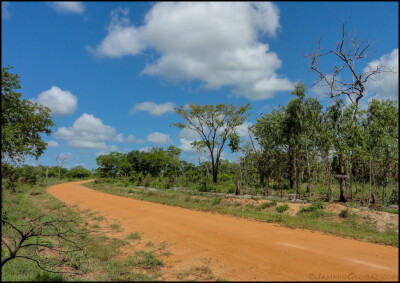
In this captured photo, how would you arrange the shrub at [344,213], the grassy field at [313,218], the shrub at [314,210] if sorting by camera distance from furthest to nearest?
the shrub at [314,210]
the shrub at [344,213]
the grassy field at [313,218]

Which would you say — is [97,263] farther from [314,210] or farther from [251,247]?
[314,210]

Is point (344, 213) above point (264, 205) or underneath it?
above

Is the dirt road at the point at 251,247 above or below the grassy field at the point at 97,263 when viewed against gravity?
above

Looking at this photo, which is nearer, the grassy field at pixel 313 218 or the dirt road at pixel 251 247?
the dirt road at pixel 251 247

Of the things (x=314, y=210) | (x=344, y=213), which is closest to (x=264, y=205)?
(x=314, y=210)

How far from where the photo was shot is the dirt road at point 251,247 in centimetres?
356

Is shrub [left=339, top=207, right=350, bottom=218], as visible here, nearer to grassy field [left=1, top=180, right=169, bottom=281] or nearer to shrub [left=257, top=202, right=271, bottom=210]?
shrub [left=257, top=202, right=271, bottom=210]

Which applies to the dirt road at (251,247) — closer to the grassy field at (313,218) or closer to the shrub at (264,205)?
the grassy field at (313,218)

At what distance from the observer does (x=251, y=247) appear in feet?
20.7

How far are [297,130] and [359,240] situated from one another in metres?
11.2

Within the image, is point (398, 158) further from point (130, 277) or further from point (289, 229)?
point (289, 229)

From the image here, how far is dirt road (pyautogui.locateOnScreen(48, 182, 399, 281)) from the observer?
3.56 metres

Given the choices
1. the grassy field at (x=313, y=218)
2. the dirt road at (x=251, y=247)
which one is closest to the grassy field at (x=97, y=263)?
the dirt road at (x=251, y=247)

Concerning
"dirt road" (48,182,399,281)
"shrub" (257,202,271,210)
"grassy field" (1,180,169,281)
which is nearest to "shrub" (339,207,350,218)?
"dirt road" (48,182,399,281)
